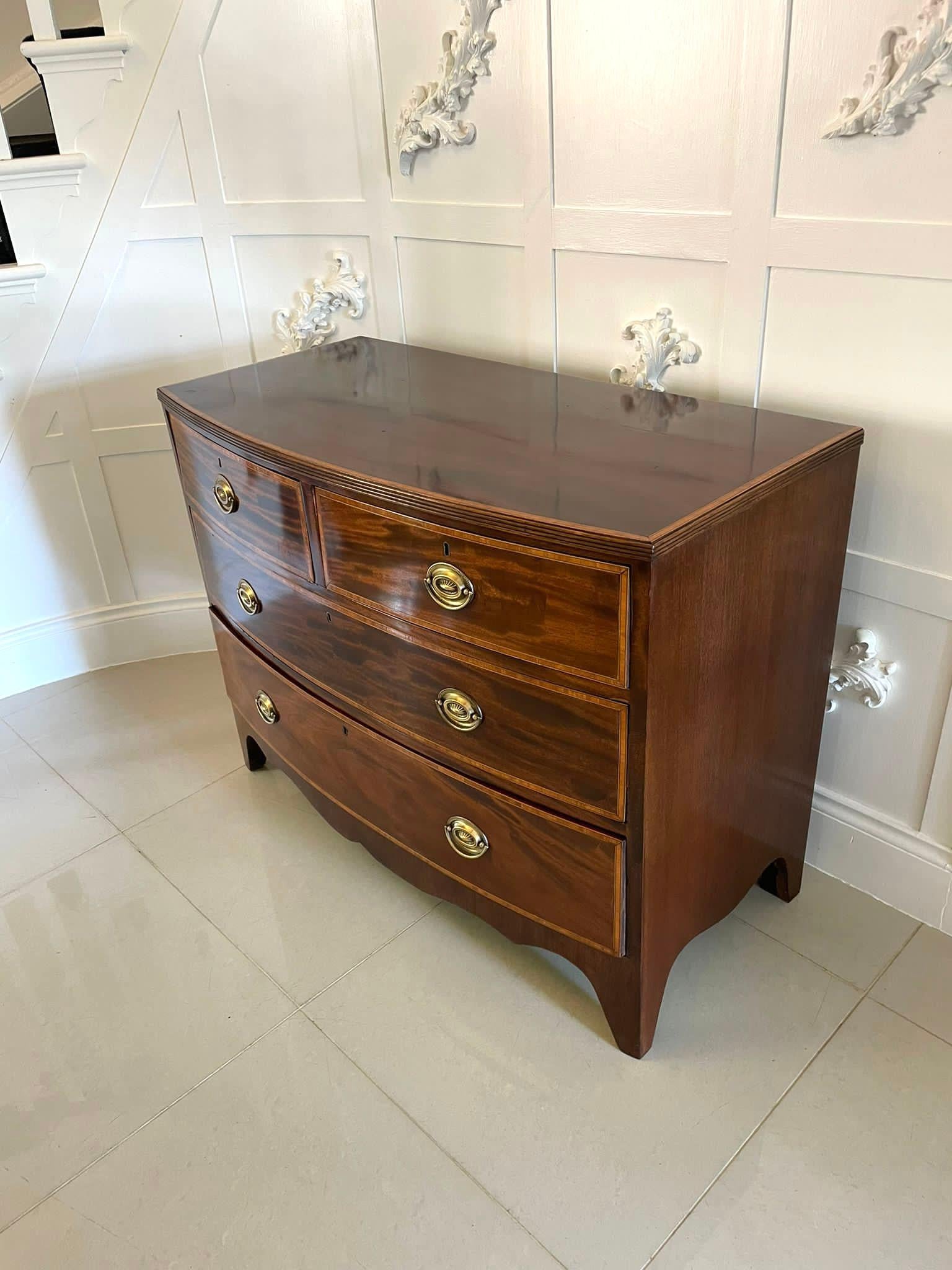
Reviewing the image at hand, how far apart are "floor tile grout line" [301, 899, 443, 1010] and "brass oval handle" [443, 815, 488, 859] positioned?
0.89 ft

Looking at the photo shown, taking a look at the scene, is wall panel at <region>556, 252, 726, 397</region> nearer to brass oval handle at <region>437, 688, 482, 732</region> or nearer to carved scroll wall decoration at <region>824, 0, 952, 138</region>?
carved scroll wall decoration at <region>824, 0, 952, 138</region>

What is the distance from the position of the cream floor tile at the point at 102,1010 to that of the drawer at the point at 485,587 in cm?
73

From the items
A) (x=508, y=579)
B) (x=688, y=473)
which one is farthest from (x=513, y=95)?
(x=508, y=579)

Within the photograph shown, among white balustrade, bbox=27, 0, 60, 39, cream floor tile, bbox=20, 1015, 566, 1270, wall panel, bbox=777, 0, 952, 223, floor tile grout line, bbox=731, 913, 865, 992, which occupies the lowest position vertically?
cream floor tile, bbox=20, 1015, 566, 1270

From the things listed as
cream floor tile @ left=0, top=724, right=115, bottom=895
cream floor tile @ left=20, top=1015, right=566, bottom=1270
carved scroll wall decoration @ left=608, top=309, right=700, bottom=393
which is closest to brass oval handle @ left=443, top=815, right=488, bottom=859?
cream floor tile @ left=20, top=1015, right=566, bottom=1270

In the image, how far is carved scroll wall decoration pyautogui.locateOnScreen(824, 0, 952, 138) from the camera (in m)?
1.06

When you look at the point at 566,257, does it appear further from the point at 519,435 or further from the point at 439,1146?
the point at 439,1146

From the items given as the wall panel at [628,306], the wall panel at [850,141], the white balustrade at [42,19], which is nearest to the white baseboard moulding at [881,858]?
the wall panel at [628,306]

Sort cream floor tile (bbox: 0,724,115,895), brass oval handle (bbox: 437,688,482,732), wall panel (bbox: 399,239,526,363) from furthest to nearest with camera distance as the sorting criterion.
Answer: cream floor tile (bbox: 0,724,115,895) < wall panel (bbox: 399,239,526,363) < brass oval handle (bbox: 437,688,482,732)

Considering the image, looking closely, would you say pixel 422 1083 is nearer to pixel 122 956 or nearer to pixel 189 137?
pixel 122 956

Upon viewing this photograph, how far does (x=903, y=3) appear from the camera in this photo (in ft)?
3.56

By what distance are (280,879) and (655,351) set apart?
45.9 inches

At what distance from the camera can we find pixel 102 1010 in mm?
1498

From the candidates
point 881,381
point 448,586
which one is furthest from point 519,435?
point 881,381
